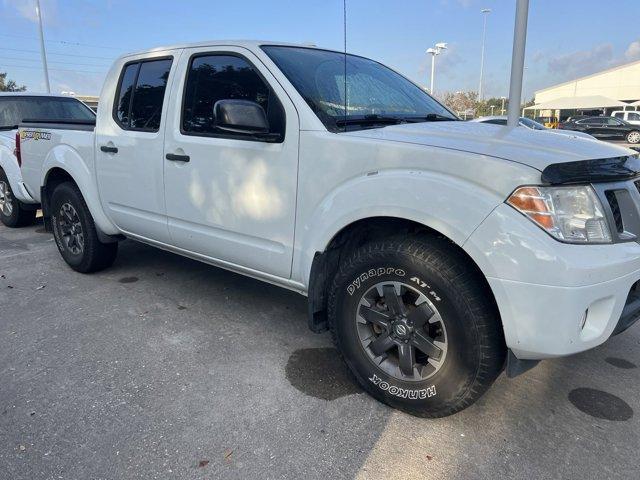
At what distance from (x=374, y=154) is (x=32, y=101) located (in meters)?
6.78

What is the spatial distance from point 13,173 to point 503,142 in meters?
6.12

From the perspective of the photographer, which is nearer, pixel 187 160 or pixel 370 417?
pixel 370 417

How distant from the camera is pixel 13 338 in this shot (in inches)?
137

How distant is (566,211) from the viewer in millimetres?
2121

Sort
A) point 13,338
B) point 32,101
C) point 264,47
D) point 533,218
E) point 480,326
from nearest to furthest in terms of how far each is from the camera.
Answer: point 533,218 → point 480,326 → point 264,47 → point 13,338 → point 32,101

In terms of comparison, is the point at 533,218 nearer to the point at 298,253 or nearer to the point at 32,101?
the point at 298,253

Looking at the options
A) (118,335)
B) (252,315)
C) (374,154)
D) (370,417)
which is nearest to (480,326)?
(370,417)

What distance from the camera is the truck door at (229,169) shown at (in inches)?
116

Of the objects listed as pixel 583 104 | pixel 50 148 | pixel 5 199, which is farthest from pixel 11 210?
pixel 583 104

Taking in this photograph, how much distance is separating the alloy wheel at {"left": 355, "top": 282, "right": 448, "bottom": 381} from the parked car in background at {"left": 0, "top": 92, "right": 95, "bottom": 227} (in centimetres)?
515

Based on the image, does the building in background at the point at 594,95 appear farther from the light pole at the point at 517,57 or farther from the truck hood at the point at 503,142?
the truck hood at the point at 503,142

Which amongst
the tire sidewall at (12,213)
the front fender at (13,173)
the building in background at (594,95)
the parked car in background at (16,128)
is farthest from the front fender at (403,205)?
the building in background at (594,95)

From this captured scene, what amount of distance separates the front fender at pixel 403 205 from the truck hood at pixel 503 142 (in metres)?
0.18

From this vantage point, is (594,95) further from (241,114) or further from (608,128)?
(241,114)
